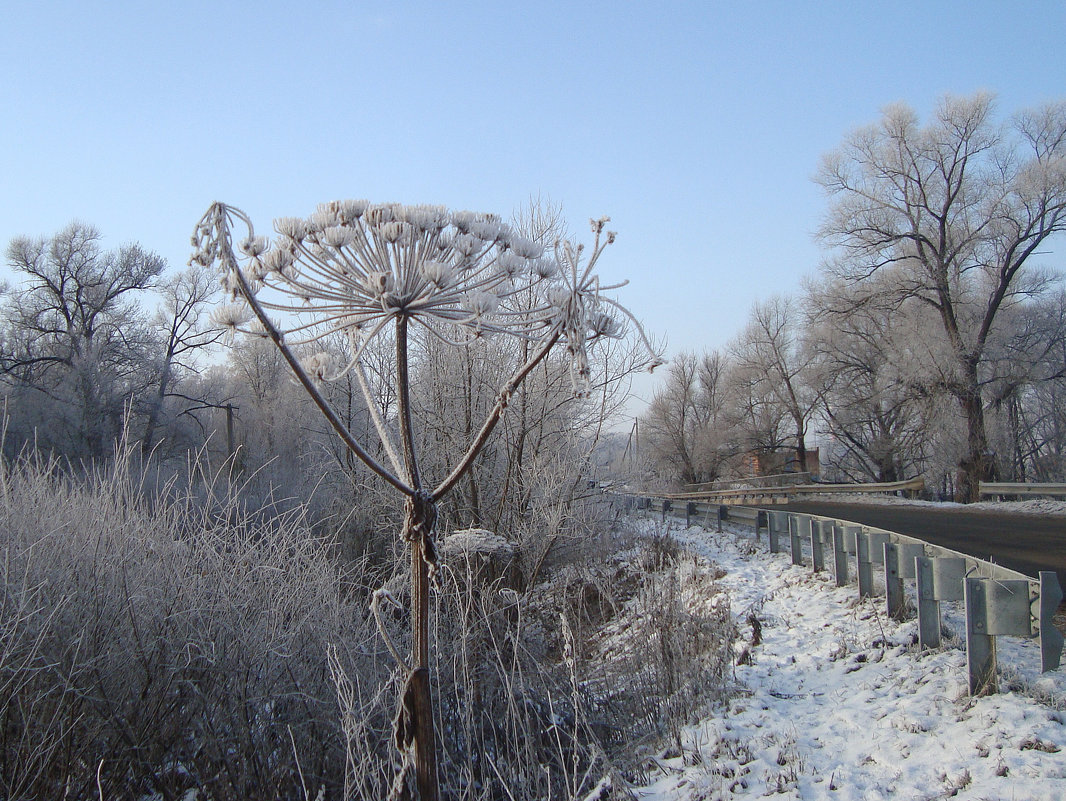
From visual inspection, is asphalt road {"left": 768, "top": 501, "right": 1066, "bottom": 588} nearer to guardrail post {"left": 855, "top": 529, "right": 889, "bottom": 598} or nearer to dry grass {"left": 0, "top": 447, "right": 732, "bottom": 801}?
guardrail post {"left": 855, "top": 529, "right": 889, "bottom": 598}

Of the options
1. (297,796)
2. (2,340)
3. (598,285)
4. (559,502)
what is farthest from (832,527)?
(2,340)

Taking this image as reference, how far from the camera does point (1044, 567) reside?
9.41 m

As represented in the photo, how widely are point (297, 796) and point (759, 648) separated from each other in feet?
17.1

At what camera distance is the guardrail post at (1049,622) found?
211 inches

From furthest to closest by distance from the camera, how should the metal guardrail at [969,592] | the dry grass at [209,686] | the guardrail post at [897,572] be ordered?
the guardrail post at [897,572], the metal guardrail at [969,592], the dry grass at [209,686]

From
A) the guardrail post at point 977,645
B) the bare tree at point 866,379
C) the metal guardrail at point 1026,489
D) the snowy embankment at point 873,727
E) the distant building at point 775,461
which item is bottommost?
the snowy embankment at point 873,727

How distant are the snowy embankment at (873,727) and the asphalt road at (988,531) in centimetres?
297

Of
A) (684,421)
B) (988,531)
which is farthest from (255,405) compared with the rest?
(988,531)

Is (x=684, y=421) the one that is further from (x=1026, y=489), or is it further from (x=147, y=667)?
(x=147, y=667)

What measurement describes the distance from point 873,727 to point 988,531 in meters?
9.99

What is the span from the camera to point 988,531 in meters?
13.8

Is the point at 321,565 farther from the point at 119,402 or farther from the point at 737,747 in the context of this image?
the point at 119,402

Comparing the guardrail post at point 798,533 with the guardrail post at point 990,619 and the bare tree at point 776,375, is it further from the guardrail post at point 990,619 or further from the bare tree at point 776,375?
the bare tree at point 776,375

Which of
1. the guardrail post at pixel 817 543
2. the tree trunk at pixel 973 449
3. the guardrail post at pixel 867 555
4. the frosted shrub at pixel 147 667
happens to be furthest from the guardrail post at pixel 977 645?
the tree trunk at pixel 973 449
